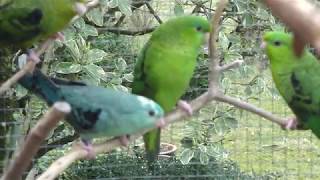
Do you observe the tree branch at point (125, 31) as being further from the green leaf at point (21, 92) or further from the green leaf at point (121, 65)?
the green leaf at point (21, 92)

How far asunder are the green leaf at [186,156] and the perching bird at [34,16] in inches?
38.8

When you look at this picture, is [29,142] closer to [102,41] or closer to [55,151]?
[102,41]

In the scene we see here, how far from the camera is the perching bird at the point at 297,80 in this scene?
116cm

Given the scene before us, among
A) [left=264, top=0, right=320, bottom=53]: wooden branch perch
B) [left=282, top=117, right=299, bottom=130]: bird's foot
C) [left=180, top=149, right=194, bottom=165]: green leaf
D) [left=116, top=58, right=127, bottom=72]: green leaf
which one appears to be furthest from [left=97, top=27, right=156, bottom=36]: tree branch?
[left=264, top=0, right=320, bottom=53]: wooden branch perch

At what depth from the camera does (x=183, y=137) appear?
2.11 m

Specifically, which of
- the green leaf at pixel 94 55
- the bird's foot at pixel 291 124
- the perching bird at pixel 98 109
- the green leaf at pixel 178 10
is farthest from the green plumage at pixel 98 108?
the green leaf at pixel 178 10

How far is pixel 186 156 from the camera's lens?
2051 mm

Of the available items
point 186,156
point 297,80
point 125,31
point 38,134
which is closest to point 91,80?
point 125,31

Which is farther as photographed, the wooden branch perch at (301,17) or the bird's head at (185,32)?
the bird's head at (185,32)

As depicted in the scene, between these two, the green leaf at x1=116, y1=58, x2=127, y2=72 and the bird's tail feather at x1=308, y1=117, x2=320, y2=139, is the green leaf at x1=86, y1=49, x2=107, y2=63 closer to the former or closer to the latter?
the green leaf at x1=116, y1=58, x2=127, y2=72

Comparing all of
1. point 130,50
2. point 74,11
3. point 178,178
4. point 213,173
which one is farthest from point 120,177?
point 74,11

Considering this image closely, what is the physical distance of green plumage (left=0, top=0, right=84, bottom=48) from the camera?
1173 millimetres

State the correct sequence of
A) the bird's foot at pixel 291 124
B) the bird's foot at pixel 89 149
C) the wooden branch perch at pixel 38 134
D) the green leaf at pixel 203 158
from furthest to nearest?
1. the green leaf at pixel 203 158
2. the bird's foot at pixel 291 124
3. the bird's foot at pixel 89 149
4. the wooden branch perch at pixel 38 134

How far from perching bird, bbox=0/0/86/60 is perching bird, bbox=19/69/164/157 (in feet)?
0.84
